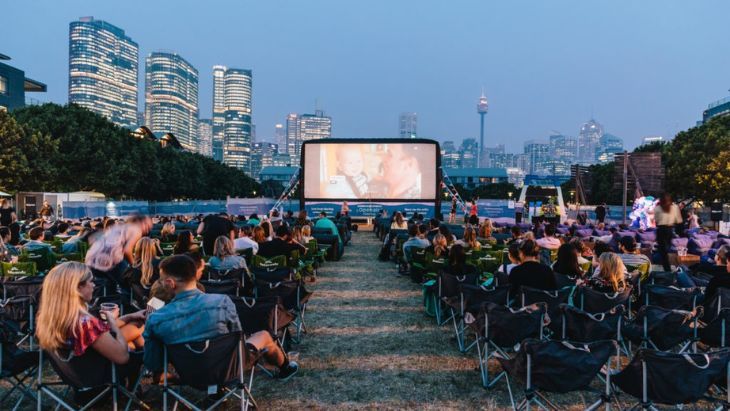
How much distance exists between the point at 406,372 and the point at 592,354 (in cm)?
198

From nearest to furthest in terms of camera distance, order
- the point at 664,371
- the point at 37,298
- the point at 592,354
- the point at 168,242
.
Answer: the point at 664,371, the point at 592,354, the point at 37,298, the point at 168,242

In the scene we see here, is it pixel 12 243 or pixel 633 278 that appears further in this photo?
pixel 12 243

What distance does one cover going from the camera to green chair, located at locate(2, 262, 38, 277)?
6820mm

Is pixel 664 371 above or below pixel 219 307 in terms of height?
below

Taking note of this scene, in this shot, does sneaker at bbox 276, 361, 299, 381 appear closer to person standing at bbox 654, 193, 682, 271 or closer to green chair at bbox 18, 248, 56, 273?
green chair at bbox 18, 248, 56, 273

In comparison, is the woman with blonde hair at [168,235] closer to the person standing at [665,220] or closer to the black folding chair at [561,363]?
the black folding chair at [561,363]

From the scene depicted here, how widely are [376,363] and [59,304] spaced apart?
9.99 ft

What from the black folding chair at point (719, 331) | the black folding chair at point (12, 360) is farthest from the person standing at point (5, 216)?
the black folding chair at point (719, 331)

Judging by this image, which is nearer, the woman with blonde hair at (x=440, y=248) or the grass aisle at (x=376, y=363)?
the grass aisle at (x=376, y=363)

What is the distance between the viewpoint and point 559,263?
6.42 metres

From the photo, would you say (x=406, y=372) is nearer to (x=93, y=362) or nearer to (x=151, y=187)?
(x=93, y=362)

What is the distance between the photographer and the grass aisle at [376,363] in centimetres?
420

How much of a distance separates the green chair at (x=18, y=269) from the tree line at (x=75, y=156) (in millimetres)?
25159

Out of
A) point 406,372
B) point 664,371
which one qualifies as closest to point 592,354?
point 664,371
